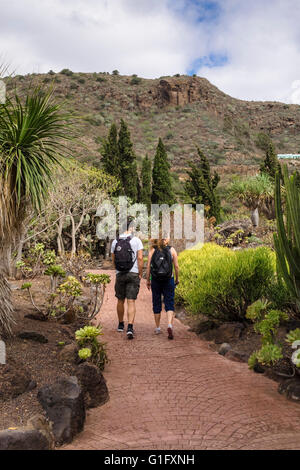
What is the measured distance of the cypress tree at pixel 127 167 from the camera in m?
22.8

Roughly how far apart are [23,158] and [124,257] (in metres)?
2.23

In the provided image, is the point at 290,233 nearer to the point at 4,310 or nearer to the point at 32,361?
the point at 32,361

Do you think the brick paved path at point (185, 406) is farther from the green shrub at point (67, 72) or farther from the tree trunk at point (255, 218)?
the green shrub at point (67, 72)

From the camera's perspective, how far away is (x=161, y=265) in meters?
6.15

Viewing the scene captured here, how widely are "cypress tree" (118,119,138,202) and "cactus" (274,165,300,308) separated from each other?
1753cm

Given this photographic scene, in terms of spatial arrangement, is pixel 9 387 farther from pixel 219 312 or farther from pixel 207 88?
pixel 207 88

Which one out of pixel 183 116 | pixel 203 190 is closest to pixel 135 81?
pixel 183 116

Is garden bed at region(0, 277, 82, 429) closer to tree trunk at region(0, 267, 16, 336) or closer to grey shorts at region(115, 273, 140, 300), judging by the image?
tree trunk at region(0, 267, 16, 336)

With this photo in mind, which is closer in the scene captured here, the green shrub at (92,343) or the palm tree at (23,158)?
the palm tree at (23,158)

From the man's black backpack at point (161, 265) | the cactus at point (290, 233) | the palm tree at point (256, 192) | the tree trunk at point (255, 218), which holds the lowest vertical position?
the man's black backpack at point (161, 265)

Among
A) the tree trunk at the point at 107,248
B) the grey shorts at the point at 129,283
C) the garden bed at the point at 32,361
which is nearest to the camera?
the garden bed at the point at 32,361

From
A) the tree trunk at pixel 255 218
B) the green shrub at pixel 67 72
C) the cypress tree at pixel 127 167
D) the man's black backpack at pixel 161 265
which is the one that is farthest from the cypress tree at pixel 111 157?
the green shrub at pixel 67 72

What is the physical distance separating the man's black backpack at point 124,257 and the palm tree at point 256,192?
12507 mm
